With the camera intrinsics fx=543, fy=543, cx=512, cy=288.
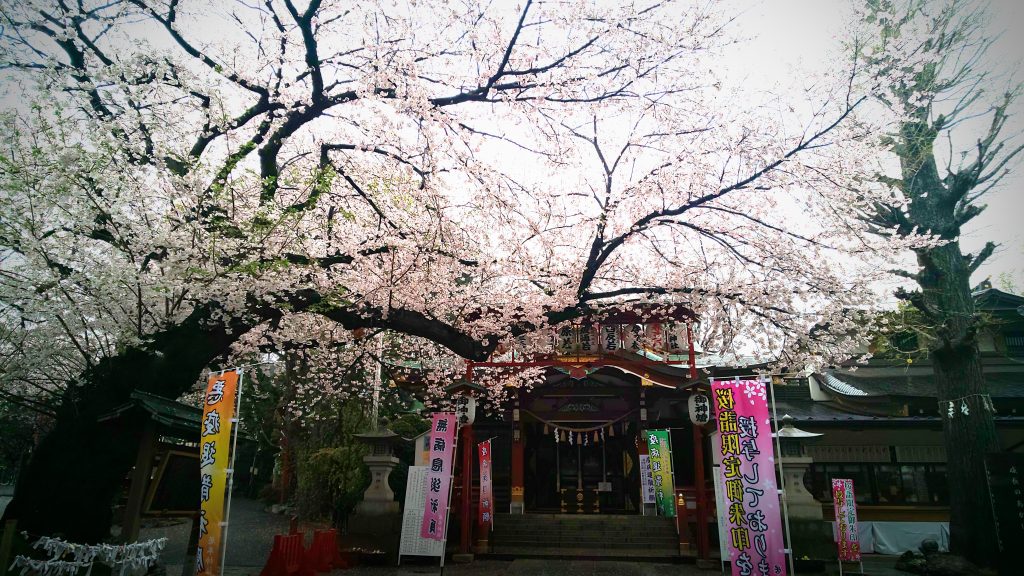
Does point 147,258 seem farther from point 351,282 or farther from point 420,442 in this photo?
point 420,442

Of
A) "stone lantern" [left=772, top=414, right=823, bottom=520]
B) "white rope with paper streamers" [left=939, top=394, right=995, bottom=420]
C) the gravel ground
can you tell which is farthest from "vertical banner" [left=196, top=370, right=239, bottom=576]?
"white rope with paper streamers" [left=939, top=394, right=995, bottom=420]

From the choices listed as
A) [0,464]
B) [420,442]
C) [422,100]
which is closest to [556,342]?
[420,442]

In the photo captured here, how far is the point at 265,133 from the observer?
8.01 meters

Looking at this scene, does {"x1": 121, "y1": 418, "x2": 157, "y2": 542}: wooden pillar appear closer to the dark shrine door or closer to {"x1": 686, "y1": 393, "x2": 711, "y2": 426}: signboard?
{"x1": 686, "y1": 393, "x2": 711, "y2": 426}: signboard

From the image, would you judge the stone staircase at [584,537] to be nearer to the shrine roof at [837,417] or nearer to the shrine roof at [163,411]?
the shrine roof at [837,417]

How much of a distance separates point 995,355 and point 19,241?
2616 cm

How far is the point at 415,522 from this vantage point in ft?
40.9

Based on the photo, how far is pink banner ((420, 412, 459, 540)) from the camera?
1102 centimetres

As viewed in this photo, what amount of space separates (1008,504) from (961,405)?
105 inches

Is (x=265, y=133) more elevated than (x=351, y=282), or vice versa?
(x=265, y=133)

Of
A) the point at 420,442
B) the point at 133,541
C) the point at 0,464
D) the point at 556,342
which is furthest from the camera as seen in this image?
the point at 0,464

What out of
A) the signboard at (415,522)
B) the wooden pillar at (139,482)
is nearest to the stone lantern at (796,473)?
the signboard at (415,522)

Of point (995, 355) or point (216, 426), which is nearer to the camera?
point (216, 426)

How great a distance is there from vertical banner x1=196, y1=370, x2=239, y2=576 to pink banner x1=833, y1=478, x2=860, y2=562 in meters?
12.2
